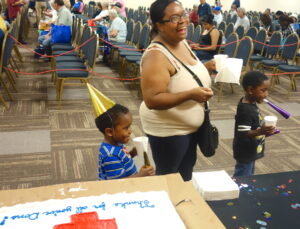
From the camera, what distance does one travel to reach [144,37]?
543 cm

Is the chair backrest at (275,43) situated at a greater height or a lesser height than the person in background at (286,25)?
lesser

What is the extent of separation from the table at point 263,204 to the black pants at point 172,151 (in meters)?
0.41

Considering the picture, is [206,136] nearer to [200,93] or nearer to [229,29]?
[200,93]

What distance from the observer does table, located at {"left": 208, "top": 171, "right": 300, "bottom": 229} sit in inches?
36.8

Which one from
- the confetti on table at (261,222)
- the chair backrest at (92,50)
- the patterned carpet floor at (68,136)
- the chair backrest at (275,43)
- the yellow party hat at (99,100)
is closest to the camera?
the confetti on table at (261,222)

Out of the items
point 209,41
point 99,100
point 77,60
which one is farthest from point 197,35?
point 99,100

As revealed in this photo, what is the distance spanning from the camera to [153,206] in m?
0.66

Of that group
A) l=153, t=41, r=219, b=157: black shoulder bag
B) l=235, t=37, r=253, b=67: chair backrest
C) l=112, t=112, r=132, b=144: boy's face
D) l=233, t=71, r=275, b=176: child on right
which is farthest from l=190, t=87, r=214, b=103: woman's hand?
l=235, t=37, r=253, b=67: chair backrest

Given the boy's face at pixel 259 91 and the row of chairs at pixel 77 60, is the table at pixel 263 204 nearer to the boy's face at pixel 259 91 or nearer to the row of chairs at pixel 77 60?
the boy's face at pixel 259 91

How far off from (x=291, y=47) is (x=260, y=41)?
785 millimetres

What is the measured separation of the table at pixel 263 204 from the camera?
3.06ft

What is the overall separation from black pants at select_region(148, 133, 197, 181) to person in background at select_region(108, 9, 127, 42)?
4513 mm

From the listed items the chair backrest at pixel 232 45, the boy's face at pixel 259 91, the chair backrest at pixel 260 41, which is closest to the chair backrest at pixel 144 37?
the chair backrest at pixel 232 45

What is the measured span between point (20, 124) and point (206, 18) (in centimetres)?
283
